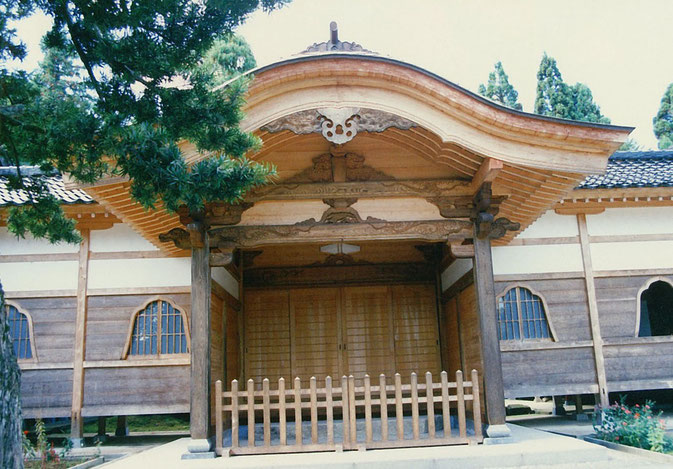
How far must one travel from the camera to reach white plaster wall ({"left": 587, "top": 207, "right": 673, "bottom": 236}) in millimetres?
10797

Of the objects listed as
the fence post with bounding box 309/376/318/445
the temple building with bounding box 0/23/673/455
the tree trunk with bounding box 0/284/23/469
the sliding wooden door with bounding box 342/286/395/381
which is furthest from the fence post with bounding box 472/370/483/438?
the tree trunk with bounding box 0/284/23/469

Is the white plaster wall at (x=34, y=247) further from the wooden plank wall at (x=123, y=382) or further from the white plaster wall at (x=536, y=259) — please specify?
the white plaster wall at (x=536, y=259)

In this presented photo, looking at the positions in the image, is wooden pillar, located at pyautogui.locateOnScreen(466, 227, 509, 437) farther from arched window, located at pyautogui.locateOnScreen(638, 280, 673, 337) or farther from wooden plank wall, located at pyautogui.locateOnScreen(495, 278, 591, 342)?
arched window, located at pyautogui.locateOnScreen(638, 280, 673, 337)

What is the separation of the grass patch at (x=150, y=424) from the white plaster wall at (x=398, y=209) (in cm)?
946

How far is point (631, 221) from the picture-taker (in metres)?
10.8

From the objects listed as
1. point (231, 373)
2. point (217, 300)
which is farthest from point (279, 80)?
point (231, 373)

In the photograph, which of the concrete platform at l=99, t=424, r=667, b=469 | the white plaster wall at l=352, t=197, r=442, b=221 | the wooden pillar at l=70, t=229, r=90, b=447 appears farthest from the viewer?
the wooden pillar at l=70, t=229, r=90, b=447

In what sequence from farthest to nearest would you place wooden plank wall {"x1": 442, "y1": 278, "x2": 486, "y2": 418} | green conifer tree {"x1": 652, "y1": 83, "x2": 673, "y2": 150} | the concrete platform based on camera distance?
1. green conifer tree {"x1": 652, "y1": 83, "x2": 673, "y2": 150}
2. wooden plank wall {"x1": 442, "y1": 278, "x2": 486, "y2": 418}
3. the concrete platform

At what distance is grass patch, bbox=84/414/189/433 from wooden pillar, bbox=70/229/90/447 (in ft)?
17.9

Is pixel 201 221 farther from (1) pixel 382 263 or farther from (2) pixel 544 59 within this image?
(2) pixel 544 59

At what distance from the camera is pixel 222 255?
312 inches

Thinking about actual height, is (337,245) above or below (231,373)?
above

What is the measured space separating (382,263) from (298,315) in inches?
72.5

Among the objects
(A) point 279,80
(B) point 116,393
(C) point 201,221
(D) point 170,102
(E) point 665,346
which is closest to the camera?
(D) point 170,102
